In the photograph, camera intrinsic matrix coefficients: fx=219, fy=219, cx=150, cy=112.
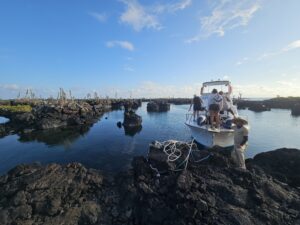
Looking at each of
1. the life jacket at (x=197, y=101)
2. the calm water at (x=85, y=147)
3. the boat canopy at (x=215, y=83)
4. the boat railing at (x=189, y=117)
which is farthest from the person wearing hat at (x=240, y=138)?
the boat canopy at (x=215, y=83)

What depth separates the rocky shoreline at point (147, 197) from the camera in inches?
289

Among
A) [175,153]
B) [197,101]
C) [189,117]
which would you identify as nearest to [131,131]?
[189,117]

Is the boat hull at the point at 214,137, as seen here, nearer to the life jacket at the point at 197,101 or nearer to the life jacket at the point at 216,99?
the life jacket at the point at 216,99

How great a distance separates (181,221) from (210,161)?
4371 millimetres

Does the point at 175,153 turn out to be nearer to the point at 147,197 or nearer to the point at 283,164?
the point at 147,197

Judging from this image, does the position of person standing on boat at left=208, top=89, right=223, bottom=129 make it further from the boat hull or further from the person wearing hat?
the person wearing hat

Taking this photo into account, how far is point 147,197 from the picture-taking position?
832 centimetres

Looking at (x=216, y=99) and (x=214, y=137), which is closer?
(x=214, y=137)

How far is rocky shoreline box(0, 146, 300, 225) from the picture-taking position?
7.33 meters

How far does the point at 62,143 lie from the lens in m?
23.7

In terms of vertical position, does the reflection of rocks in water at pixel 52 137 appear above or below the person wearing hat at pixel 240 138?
below

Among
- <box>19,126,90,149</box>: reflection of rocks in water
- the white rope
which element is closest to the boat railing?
the white rope

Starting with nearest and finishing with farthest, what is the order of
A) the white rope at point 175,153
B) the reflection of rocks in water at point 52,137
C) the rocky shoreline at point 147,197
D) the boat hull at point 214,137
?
the rocky shoreline at point 147,197
the white rope at point 175,153
the boat hull at point 214,137
the reflection of rocks in water at point 52,137

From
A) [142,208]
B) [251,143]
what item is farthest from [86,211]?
[251,143]
